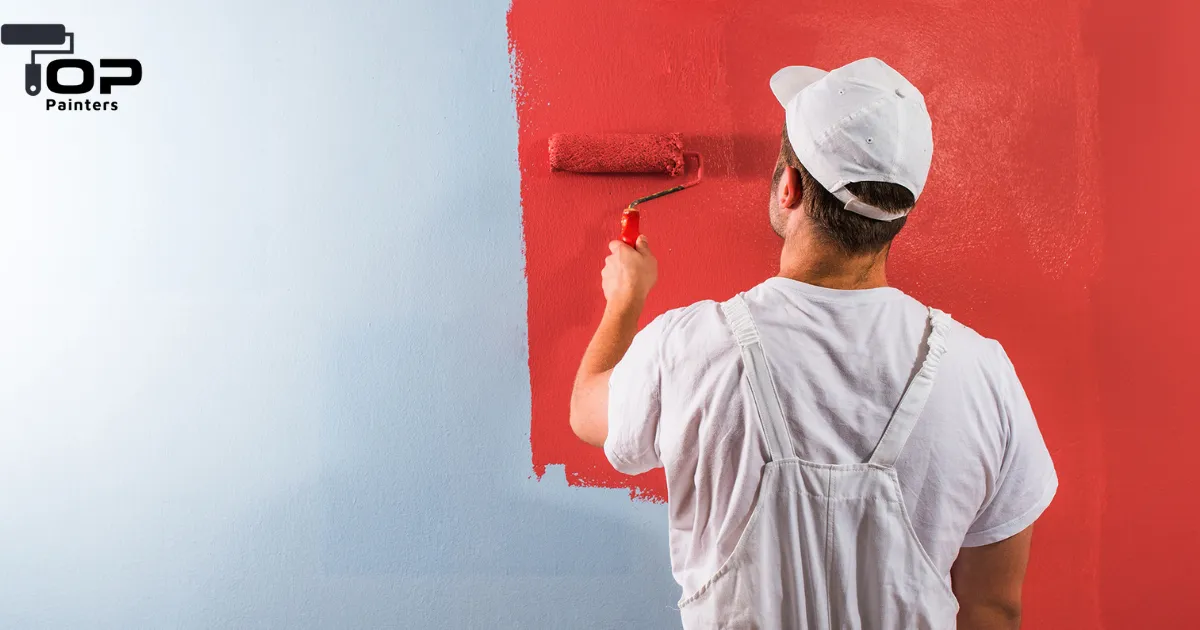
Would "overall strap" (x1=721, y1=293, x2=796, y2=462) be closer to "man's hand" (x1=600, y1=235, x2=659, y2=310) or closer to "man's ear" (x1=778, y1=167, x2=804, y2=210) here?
"man's ear" (x1=778, y1=167, x2=804, y2=210)

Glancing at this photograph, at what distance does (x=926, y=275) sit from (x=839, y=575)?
1.94ft

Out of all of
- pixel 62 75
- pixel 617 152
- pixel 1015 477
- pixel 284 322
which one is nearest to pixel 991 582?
pixel 1015 477

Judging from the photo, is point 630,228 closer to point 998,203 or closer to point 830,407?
point 830,407

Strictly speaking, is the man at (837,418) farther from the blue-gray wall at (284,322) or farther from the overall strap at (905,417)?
the blue-gray wall at (284,322)

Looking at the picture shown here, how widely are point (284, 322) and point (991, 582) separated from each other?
1034 millimetres

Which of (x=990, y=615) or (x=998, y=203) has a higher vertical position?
(x=998, y=203)

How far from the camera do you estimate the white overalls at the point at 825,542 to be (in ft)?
2.44

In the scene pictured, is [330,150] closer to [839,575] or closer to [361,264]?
[361,264]

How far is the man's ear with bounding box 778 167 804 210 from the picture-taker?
Answer: 0.80 meters

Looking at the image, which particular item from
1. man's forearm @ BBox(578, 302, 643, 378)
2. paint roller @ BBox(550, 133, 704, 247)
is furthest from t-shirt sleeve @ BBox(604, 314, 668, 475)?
paint roller @ BBox(550, 133, 704, 247)

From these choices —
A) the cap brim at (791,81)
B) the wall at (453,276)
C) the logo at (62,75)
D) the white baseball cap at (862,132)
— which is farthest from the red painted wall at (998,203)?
the logo at (62,75)

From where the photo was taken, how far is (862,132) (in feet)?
2.50

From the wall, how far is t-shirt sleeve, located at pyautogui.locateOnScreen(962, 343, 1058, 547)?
403 millimetres

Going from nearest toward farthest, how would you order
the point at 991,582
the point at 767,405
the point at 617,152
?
the point at 767,405, the point at 991,582, the point at 617,152
